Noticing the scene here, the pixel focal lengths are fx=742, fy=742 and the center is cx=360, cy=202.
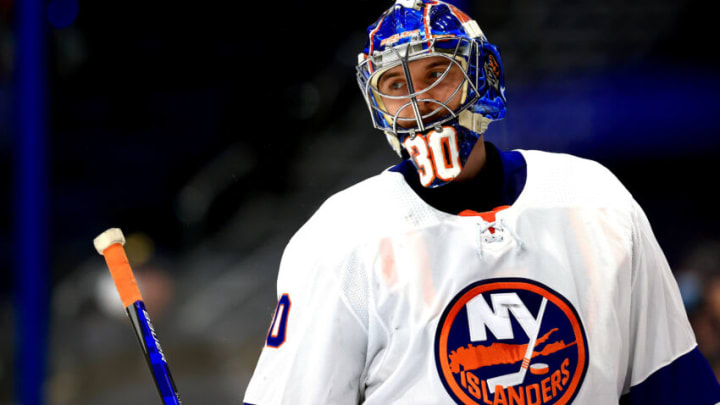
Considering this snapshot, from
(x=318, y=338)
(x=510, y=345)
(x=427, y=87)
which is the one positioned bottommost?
(x=510, y=345)

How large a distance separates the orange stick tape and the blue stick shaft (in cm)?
2

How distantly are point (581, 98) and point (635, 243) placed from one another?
0.71 meters

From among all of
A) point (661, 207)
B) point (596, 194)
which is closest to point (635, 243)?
point (596, 194)

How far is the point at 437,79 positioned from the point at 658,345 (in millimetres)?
552

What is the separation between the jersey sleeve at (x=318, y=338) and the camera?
116cm

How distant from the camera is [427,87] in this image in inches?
47.7

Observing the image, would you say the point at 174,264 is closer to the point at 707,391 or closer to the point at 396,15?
the point at 396,15

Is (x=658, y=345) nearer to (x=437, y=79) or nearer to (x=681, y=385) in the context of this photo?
(x=681, y=385)

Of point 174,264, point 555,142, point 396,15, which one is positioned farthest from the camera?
point 174,264

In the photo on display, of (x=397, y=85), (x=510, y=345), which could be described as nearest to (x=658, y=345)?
(x=510, y=345)

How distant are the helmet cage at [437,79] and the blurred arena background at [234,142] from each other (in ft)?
1.72

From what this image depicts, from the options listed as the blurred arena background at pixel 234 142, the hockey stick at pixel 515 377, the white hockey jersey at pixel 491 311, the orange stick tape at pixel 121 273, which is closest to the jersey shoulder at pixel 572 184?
the white hockey jersey at pixel 491 311

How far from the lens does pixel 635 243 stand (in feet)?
3.86

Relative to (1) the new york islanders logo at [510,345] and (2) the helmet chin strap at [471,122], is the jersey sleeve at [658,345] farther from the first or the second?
(2) the helmet chin strap at [471,122]
